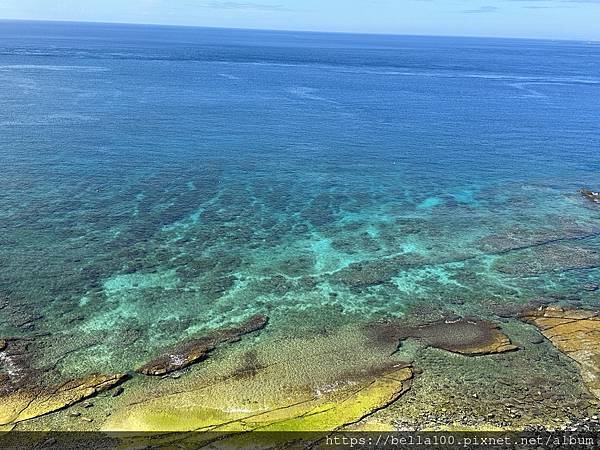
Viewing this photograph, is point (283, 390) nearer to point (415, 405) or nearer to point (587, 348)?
point (415, 405)

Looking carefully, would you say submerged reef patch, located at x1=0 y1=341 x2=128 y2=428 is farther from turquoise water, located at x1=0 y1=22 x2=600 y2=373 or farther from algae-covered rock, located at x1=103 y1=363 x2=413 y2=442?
algae-covered rock, located at x1=103 y1=363 x2=413 y2=442

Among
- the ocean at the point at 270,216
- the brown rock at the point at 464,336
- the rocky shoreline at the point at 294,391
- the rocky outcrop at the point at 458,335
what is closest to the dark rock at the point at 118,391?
the rocky shoreline at the point at 294,391

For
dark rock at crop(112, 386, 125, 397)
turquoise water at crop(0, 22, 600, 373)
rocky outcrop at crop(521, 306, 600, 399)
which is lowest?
dark rock at crop(112, 386, 125, 397)

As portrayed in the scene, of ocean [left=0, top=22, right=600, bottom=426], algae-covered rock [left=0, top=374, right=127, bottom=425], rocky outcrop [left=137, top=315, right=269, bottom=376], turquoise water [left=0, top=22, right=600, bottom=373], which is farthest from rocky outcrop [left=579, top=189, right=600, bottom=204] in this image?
algae-covered rock [left=0, top=374, right=127, bottom=425]

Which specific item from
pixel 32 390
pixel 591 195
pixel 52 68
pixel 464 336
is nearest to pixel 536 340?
pixel 464 336

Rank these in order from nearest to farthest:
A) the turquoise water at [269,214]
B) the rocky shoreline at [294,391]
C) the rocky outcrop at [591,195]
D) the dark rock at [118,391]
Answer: the rocky shoreline at [294,391] → the dark rock at [118,391] → the turquoise water at [269,214] → the rocky outcrop at [591,195]

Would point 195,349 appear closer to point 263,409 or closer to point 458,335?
point 263,409

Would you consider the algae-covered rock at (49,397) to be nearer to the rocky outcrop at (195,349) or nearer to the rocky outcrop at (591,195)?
the rocky outcrop at (195,349)
